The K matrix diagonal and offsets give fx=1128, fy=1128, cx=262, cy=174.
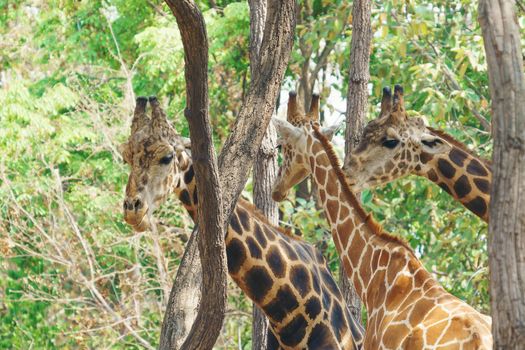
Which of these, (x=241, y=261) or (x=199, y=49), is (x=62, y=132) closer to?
(x=241, y=261)

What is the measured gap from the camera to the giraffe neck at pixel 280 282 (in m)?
7.02

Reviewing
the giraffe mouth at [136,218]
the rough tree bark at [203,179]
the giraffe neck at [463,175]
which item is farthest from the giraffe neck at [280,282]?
the rough tree bark at [203,179]

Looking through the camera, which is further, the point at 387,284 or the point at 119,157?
the point at 119,157

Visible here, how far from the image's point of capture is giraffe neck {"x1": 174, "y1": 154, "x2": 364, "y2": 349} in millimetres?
7023

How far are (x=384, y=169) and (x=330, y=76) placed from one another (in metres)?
10.1

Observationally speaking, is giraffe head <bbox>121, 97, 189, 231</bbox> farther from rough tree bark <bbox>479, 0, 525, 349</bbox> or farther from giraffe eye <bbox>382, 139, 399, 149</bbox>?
rough tree bark <bbox>479, 0, 525, 349</bbox>

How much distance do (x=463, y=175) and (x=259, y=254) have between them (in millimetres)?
1611

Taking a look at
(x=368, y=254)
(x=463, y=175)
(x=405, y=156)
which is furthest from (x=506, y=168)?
(x=405, y=156)

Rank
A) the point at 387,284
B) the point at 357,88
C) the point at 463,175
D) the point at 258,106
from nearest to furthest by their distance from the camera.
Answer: the point at 258,106 < the point at 387,284 < the point at 463,175 < the point at 357,88

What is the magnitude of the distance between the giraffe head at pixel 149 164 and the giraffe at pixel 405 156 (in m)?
1.69

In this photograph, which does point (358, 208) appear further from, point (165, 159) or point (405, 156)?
point (165, 159)

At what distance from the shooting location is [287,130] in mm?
8219

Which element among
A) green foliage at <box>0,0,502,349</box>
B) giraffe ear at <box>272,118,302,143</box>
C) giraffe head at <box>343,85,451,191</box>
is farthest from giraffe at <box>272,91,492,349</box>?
green foliage at <box>0,0,502,349</box>

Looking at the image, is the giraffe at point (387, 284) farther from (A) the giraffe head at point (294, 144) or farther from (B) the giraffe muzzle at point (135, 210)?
(B) the giraffe muzzle at point (135, 210)
